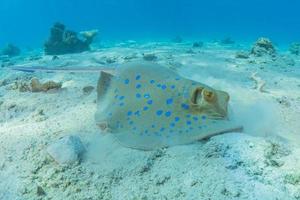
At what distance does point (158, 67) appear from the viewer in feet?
14.2

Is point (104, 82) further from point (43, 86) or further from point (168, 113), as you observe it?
point (43, 86)

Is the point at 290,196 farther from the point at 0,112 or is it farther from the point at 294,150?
the point at 0,112

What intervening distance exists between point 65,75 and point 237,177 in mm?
5505

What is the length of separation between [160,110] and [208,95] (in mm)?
609

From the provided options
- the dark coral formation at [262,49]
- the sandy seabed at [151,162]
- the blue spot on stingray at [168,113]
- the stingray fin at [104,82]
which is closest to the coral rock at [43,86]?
the sandy seabed at [151,162]

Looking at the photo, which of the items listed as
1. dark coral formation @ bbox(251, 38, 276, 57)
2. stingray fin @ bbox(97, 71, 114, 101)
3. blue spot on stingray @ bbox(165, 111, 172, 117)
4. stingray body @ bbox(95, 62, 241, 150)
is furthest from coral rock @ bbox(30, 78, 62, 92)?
dark coral formation @ bbox(251, 38, 276, 57)

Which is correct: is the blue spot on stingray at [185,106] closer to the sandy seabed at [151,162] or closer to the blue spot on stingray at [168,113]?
the blue spot on stingray at [168,113]

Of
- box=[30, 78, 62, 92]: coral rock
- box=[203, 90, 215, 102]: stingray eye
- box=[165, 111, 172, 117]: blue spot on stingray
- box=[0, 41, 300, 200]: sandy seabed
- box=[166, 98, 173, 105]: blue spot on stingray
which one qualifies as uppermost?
box=[203, 90, 215, 102]: stingray eye

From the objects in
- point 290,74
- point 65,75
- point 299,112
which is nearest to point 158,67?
point 299,112

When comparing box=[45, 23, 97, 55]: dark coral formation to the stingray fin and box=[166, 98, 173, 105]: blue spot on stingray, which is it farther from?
box=[166, 98, 173, 105]: blue spot on stingray

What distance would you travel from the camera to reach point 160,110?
3.67 metres

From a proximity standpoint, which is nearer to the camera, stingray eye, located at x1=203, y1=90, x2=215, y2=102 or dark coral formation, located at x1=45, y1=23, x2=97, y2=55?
stingray eye, located at x1=203, y1=90, x2=215, y2=102

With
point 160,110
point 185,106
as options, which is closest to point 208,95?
point 185,106

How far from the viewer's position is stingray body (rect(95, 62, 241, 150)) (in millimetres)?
3473
